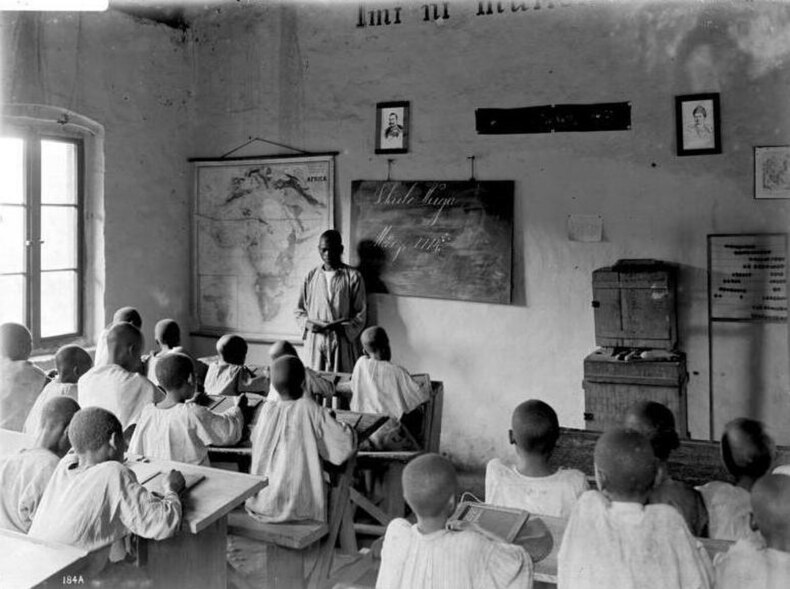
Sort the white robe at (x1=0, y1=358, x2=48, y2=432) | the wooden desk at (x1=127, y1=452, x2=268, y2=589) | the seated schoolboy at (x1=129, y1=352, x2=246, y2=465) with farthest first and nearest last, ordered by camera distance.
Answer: the white robe at (x1=0, y1=358, x2=48, y2=432) → the seated schoolboy at (x1=129, y1=352, x2=246, y2=465) → the wooden desk at (x1=127, y1=452, x2=268, y2=589)

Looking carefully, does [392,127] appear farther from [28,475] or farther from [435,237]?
[28,475]

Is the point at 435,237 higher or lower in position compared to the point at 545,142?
lower

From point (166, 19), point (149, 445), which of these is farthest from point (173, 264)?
point (149, 445)

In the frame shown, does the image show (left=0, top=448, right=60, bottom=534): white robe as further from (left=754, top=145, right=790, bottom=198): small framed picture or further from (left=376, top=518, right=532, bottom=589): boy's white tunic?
(left=754, top=145, right=790, bottom=198): small framed picture

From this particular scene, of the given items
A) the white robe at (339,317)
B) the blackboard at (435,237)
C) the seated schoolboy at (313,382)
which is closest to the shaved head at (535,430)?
the seated schoolboy at (313,382)

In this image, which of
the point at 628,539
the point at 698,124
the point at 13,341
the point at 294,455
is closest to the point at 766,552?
the point at 628,539

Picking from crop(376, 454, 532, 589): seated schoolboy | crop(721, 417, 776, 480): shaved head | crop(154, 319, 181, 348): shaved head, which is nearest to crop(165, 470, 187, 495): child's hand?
crop(376, 454, 532, 589): seated schoolboy

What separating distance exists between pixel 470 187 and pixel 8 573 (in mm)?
4023

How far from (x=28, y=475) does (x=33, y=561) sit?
0.48m

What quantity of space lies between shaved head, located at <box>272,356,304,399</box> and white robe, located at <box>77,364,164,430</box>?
0.65 meters

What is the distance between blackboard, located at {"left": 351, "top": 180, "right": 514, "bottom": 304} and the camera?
5.28m

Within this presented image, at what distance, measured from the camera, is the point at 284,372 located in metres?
3.04

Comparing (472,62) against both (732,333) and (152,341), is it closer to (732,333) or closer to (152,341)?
(732,333)

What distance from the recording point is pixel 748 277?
15.2 ft
